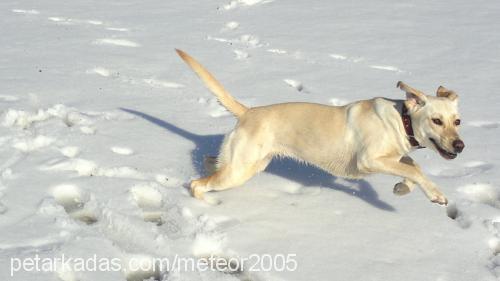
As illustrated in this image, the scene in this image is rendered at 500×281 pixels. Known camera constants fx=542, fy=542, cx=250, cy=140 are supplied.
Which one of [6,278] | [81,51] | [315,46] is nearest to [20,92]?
[81,51]

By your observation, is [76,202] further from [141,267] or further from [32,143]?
[32,143]

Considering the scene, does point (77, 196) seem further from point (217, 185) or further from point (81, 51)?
point (81, 51)

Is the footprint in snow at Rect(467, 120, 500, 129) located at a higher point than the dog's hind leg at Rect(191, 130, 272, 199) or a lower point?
lower

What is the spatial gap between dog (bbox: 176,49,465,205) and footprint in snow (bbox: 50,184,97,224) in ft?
2.52

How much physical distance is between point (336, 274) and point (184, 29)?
6.21 metres

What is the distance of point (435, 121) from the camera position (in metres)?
3.71

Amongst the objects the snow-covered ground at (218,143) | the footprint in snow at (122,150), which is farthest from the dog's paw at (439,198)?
the footprint in snow at (122,150)

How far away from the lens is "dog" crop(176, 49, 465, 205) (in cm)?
378

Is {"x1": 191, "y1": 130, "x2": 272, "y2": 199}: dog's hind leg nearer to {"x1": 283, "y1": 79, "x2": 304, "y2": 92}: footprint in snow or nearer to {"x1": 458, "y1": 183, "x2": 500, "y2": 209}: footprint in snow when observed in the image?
{"x1": 458, "y1": 183, "x2": 500, "y2": 209}: footprint in snow

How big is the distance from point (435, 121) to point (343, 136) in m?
0.70

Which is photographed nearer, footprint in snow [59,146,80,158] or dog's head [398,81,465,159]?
dog's head [398,81,465,159]

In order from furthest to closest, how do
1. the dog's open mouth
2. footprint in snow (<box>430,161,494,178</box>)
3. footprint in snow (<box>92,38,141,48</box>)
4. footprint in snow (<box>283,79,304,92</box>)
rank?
footprint in snow (<box>92,38,141,48</box>) < footprint in snow (<box>283,79,304,92</box>) < footprint in snow (<box>430,161,494,178</box>) < the dog's open mouth

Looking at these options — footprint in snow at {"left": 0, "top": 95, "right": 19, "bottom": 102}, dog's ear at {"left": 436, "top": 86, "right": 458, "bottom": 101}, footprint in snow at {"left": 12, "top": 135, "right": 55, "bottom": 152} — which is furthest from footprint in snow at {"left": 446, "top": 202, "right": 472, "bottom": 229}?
footprint in snow at {"left": 0, "top": 95, "right": 19, "bottom": 102}

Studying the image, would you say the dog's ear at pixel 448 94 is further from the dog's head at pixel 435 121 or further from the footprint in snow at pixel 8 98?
the footprint in snow at pixel 8 98
